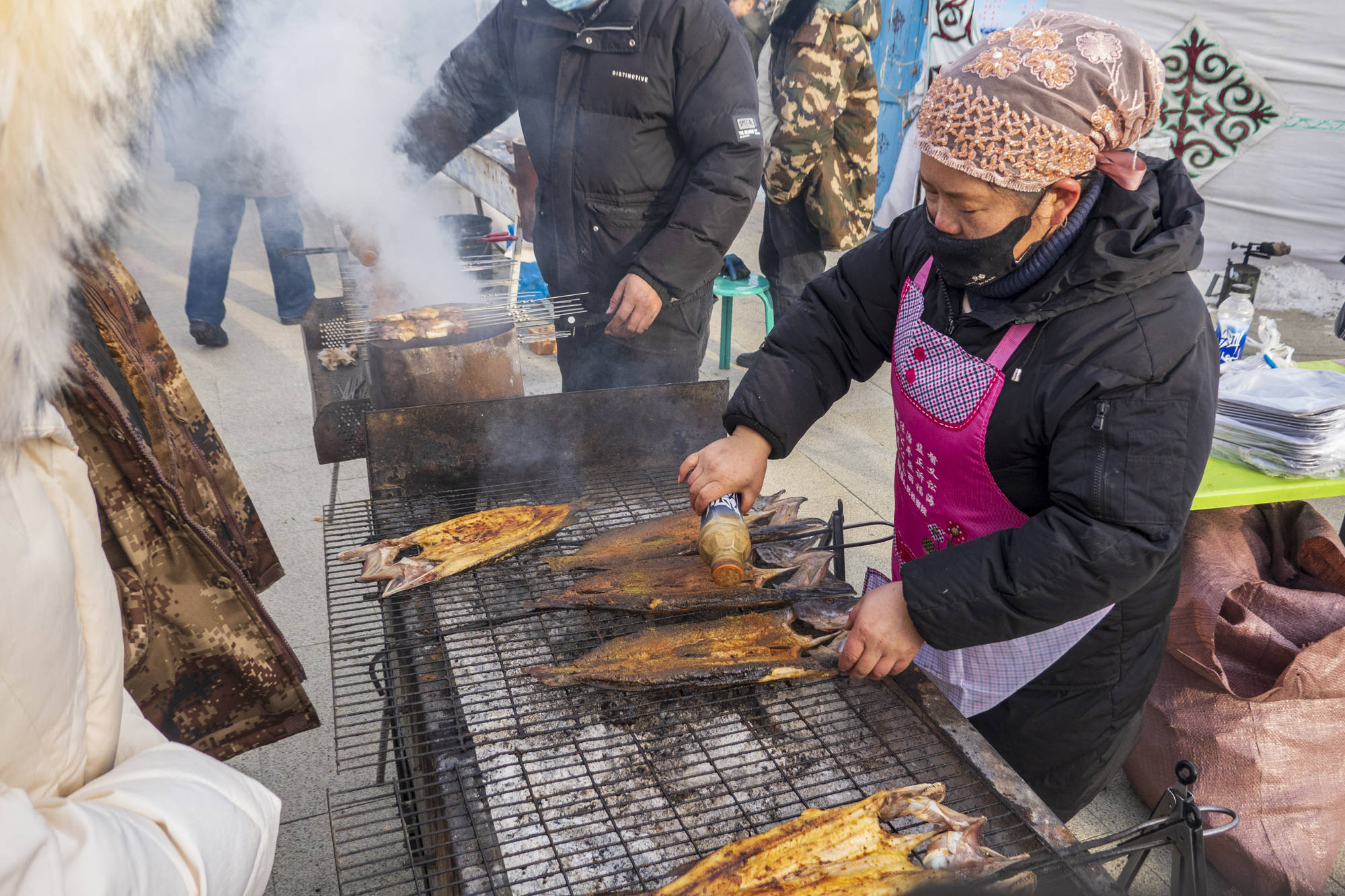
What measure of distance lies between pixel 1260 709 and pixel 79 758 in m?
3.49

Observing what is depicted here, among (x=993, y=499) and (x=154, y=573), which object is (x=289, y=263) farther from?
(x=993, y=499)

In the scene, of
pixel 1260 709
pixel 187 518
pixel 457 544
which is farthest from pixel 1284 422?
pixel 187 518

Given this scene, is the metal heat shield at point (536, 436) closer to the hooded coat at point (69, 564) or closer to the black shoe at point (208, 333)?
the hooded coat at point (69, 564)

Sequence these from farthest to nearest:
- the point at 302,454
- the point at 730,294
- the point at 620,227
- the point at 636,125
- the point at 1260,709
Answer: the point at 730,294
the point at 302,454
the point at 620,227
the point at 636,125
the point at 1260,709

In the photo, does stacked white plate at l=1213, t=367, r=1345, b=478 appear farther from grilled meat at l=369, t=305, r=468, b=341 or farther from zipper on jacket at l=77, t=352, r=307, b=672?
zipper on jacket at l=77, t=352, r=307, b=672

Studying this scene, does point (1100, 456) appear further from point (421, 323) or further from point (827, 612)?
point (421, 323)

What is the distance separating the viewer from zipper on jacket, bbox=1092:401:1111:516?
178 centimetres

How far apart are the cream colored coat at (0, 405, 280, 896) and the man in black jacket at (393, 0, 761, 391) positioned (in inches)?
103

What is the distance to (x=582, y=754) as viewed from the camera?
2020 mm

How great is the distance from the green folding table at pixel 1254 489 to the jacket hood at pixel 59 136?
10.9 feet

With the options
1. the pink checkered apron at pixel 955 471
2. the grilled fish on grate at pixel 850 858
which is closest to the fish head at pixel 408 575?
the grilled fish on grate at pixel 850 858

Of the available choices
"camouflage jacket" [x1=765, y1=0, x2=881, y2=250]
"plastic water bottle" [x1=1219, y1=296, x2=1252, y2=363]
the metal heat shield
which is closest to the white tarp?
"camouflage jacket" [x1=765, y1=0, x2=881, y2=250]

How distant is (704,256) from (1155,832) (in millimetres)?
2887

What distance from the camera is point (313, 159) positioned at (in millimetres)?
4660
